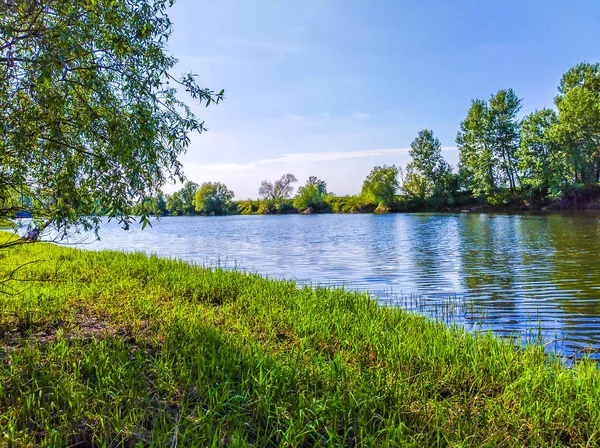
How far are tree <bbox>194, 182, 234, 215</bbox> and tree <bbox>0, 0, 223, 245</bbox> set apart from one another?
122 metres

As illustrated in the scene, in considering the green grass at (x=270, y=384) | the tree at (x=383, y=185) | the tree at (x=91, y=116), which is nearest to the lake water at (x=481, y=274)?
the green grass at (x=270, y=384)

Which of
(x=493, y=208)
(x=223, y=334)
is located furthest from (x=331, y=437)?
(x=493, y=208)

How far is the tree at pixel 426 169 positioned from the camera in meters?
84.2

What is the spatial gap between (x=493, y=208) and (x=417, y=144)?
2691cm

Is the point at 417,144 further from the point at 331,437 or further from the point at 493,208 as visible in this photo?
the point at 331,437

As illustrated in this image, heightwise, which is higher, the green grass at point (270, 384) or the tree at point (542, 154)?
the tree at point (542, 154)

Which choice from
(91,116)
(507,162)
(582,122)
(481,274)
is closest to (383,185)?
(507,162)

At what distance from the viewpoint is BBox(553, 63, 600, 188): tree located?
52.0 meters

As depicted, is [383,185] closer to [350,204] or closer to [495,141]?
[350,204]

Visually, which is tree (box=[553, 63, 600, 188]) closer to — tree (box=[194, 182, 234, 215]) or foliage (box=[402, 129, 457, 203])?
foliage (box=[402, 129, 457, 203])

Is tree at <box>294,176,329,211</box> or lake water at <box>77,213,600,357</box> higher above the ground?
tree at <box>294,176,329,211</box>

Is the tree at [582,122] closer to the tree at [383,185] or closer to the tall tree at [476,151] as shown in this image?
the tall tree at [476,151]

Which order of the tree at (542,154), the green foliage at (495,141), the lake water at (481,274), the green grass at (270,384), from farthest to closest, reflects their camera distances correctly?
the green foliage at (495,141)
the tree at (542,154)
the lake water at (481,274)
the green grass at (270,384)

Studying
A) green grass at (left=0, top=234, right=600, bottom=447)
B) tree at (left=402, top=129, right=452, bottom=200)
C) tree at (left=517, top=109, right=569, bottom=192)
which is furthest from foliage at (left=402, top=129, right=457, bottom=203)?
green grass at (left=0, top=234, right=600, bottom=447)
